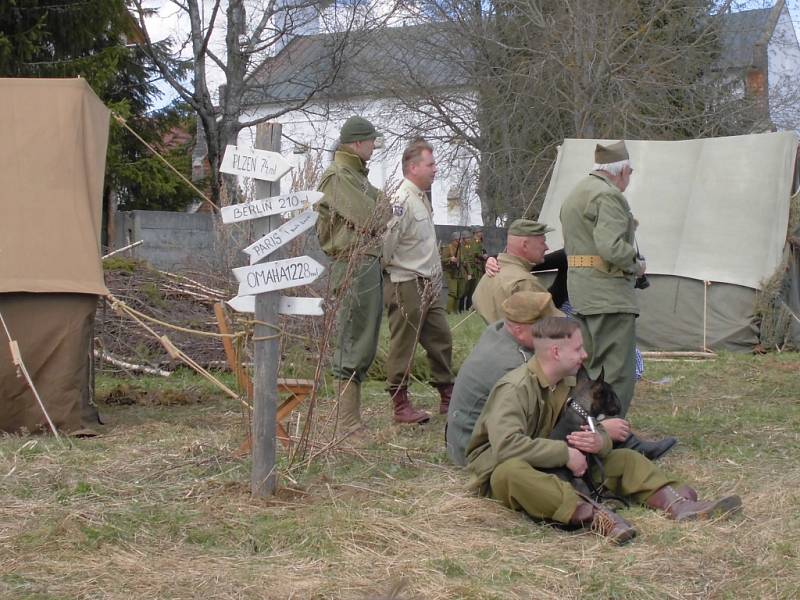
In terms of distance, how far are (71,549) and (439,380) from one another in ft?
11.2

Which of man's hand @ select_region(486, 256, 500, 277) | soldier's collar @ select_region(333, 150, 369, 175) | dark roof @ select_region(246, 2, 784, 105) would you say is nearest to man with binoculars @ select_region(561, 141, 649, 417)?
man's hand @ select_region(486, 256, 500, 277)

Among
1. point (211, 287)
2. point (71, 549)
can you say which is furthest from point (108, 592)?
point (211, 287)

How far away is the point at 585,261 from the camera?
612 cm

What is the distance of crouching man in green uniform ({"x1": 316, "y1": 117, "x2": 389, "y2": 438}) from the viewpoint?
6051 mm

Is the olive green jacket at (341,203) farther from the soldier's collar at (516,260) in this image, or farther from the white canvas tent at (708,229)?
the white canvas tent at (708,229)

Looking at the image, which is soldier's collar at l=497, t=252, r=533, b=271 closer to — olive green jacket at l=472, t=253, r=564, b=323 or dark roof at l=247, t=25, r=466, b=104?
olive green jacket at l=472, t=253, r=564, b=323

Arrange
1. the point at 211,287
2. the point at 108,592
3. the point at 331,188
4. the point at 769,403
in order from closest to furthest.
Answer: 1. the point at 108,592
2. the point at 331,188
3. the point at 769,403
4. the point at 211,287

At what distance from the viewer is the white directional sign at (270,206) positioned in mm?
4441

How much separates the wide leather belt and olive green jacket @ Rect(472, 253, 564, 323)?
22 cm

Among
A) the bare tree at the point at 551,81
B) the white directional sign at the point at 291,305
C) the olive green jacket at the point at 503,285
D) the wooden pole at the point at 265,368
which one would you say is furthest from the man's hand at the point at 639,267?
the bare tree at the point at 551,81

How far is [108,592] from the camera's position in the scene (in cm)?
354

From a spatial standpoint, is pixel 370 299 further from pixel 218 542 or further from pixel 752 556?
pixel 752 556

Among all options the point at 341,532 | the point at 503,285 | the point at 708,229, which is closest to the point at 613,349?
the point at 503,285

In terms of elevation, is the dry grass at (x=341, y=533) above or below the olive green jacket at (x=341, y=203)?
below
